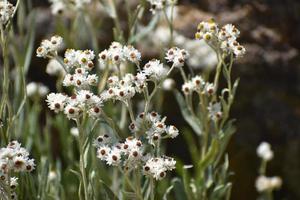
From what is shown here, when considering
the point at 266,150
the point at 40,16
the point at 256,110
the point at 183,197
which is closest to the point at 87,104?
the point at 183,197

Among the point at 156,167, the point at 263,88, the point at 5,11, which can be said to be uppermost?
the point at 263,88

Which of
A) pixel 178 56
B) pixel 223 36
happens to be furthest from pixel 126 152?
pixel 223 36

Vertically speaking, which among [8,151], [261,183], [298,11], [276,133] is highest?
[298,11]

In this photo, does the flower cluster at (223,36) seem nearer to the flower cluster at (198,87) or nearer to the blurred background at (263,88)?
the flower cluster at (198,87)

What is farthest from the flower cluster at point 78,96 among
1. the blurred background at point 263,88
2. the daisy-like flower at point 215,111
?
the blurred background at point 263,88

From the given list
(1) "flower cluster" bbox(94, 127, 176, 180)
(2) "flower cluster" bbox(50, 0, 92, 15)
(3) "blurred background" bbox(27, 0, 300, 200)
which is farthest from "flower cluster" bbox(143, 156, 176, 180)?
(3) "blurred background" bbox(27, 0, 300, 200)

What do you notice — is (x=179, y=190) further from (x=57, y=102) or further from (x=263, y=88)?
(x=263, y=88)

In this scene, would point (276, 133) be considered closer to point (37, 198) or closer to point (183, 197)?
point (183, 197)
